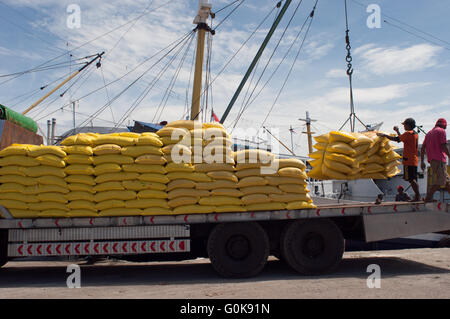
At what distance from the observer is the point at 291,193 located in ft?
21.1

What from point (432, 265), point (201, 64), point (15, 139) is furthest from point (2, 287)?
point (201, 64)

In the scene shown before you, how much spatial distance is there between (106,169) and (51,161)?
92 centimetres

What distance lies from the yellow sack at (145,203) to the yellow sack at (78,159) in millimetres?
943

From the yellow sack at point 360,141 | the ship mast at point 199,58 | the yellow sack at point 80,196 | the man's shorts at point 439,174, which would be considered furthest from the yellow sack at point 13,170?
the ship mast at point 199,58

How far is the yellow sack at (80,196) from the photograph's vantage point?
6.11m

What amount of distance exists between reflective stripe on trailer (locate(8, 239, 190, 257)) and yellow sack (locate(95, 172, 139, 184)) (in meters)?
1.07

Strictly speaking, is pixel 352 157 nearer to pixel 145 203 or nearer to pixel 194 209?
pixel 194 209

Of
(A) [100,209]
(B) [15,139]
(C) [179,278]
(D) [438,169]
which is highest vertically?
(B) [15,139]

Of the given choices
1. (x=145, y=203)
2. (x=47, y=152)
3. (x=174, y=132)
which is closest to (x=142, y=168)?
(x=145, y=203)

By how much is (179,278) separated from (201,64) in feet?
31.0
